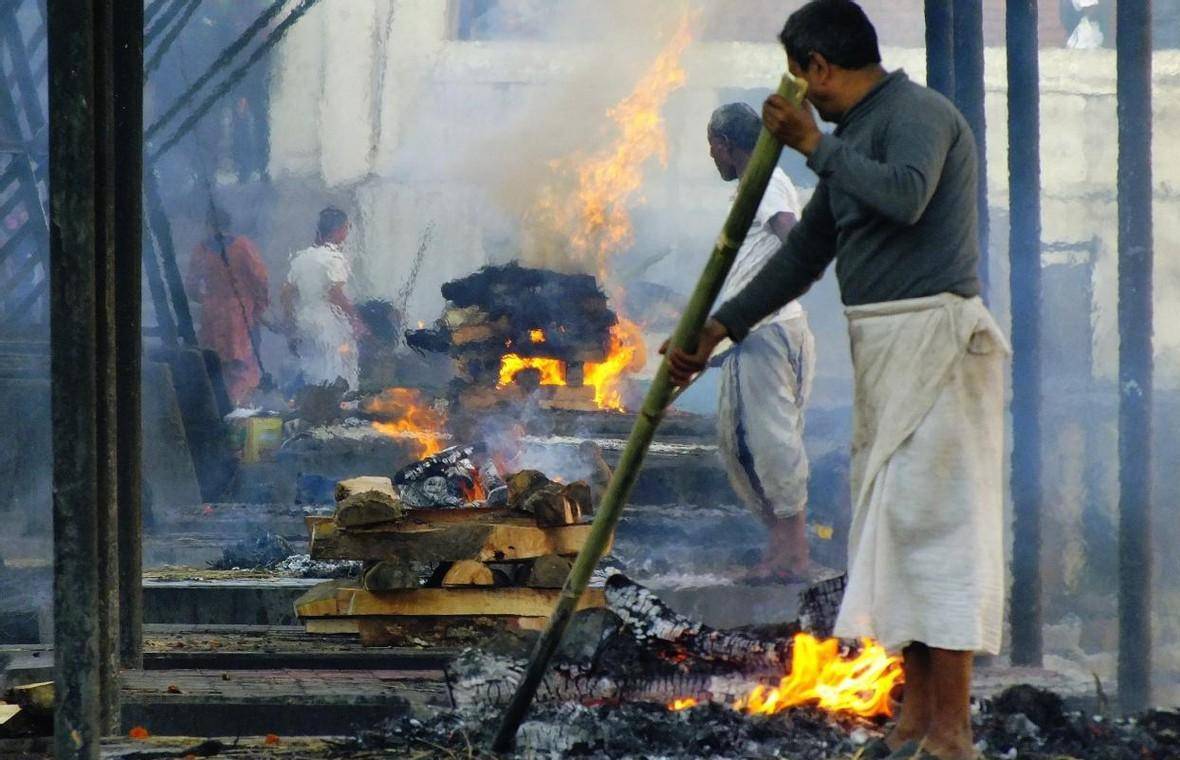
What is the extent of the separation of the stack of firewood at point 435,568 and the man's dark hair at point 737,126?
226cm

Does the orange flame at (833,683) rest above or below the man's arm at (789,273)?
below

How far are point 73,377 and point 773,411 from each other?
511cm

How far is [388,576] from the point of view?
695cm

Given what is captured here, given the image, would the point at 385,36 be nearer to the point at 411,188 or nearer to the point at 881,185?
the point at 411,188

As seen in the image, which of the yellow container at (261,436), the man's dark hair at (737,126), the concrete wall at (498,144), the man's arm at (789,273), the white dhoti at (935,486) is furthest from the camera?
the concrete wall at (498,144)

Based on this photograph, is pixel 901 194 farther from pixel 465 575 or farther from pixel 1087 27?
pixel 1087 27

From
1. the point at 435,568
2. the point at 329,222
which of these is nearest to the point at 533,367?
the point at 329,222

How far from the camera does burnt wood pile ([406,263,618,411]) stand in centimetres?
1209

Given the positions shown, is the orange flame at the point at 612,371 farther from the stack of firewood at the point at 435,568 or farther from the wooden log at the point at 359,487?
the stack of firewood at the point at 435,568

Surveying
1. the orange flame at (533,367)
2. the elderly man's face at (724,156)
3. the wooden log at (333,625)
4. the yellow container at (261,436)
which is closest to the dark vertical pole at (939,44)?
the elderly man's face at (724,156)

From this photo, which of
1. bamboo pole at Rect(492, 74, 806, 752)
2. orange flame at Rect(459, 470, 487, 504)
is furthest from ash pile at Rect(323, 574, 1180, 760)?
orange flame at Rect(459, 470, 487, 504)

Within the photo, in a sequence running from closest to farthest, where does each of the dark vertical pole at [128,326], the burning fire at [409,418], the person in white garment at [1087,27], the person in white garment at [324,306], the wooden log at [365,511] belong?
the dark vertical pole at [128,326]
the wooden log at [365,511]
the burning fire at [409,418]
the person in white garment at [324,306]
the person in white garment at [1087,27]

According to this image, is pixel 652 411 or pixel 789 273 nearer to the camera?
pixel 652 411

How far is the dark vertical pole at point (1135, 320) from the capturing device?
7.08 metres
